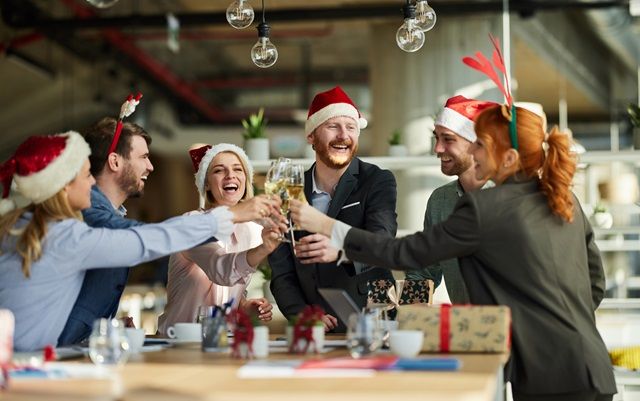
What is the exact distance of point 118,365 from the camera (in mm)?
2590

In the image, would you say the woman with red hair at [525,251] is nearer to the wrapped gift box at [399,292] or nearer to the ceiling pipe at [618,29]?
the wrapped gift box at [399,292]

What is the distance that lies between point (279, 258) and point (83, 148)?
43.5 inches

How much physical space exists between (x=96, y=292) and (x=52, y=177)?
20.8 inches

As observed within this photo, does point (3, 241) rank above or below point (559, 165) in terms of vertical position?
below

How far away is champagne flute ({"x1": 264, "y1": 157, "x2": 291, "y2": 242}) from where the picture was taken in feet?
10.6

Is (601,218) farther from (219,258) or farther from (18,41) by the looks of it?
(18,41)

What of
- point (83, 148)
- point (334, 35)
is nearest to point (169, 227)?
point (83, 148)

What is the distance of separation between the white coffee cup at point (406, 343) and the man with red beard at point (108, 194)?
1046mm

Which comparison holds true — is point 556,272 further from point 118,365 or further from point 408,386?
point 118,365

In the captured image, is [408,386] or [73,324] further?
[73,324]

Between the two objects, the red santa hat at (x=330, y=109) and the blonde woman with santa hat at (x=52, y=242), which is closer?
the blonde woman with santa hat at (x=52, y=242)

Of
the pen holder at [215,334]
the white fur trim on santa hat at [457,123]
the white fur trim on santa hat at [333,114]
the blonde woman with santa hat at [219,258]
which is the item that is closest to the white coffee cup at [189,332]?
the pen holder at [215,334]

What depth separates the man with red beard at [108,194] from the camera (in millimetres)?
3297

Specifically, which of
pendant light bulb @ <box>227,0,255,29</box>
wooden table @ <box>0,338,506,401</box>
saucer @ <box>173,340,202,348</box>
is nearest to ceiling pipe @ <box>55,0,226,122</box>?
pendant light bulb @ <box>227,0,255,29</box>
